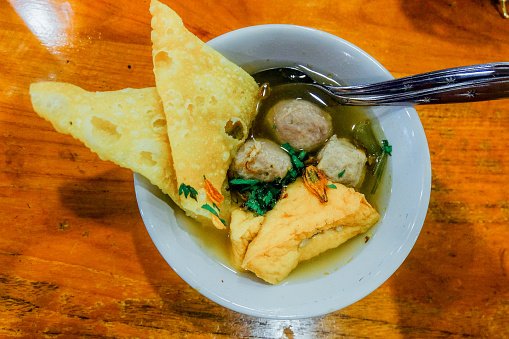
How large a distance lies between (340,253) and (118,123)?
1.04 meters

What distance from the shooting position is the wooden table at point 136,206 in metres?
1.51

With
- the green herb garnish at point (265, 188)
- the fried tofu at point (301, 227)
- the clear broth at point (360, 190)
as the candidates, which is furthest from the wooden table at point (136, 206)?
the green herb garnish at point (265, 188)

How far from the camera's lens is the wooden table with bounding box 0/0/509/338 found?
1.51 m

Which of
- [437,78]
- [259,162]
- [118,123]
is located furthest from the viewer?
[259,162]

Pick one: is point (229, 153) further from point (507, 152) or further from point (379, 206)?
point (507, 152)

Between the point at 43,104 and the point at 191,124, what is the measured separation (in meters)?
0.46

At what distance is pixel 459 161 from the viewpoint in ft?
5.34

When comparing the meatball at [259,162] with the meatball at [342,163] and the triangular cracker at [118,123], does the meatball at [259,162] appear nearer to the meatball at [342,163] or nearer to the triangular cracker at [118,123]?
the meatball at [342,163]

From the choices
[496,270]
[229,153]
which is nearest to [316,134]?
[229,153]

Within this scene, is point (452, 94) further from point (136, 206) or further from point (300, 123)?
point (136, 206)

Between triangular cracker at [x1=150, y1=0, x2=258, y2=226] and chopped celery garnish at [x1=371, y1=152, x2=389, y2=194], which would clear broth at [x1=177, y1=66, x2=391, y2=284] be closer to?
chopped celery garnish at [x1=371, y1=152, x2=389, y2=194]

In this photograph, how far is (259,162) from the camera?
1.41 meters

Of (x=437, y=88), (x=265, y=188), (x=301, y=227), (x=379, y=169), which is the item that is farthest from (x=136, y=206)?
(x=437, y=88)

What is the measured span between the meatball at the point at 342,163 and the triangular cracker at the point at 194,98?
1.41 ft
